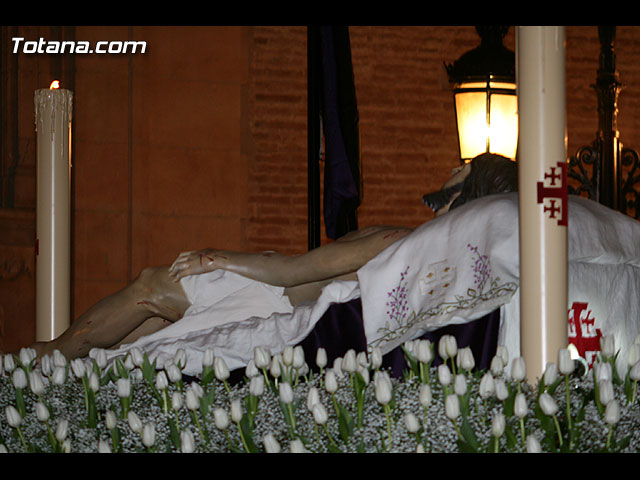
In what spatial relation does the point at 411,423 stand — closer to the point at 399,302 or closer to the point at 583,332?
the point at 583,332

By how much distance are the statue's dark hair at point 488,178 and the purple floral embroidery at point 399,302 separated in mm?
436

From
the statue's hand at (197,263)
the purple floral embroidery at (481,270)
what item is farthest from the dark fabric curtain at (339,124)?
the purple floral embroidery at (481,270)

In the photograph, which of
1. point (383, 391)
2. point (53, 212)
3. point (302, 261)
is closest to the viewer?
point (383, 391)

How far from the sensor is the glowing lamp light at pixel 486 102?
4133 millimetres

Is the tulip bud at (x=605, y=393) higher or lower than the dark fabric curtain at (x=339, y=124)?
lower

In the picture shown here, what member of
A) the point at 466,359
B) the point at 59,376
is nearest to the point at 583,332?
the point at 466,359

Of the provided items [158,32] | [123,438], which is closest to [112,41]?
[158,32]

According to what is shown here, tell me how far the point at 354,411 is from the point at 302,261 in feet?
3.67

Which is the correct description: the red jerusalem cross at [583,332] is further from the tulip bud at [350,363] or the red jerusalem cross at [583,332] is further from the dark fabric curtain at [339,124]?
the dark fabric curtain at [339,124]

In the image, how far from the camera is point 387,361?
2.41 m

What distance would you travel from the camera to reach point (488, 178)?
2.78 m
